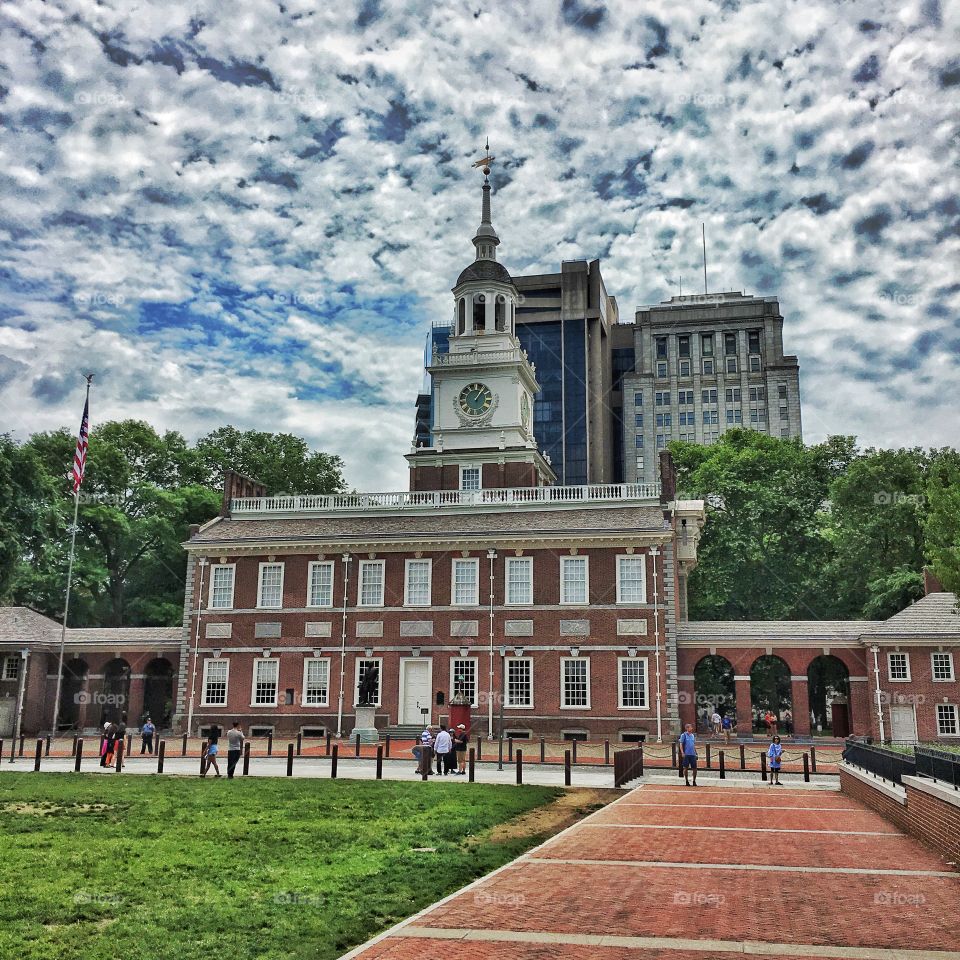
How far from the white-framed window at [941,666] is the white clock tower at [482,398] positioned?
21166 mm

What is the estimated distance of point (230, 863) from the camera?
12.9m

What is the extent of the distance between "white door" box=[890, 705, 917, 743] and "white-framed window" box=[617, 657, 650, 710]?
32.1 feet

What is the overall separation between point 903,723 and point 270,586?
27.9 metres

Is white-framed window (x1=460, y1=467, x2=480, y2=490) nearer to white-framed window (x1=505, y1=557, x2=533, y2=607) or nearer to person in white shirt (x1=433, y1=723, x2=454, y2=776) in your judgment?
white-framed window (x1=505, y1=557, x2=533, y2=607)

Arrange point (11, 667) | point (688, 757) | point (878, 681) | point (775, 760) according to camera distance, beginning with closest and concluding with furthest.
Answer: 1. point (688, 757)
2. point (775, 760)
3. point (878, 681)
4. point (11, 667)

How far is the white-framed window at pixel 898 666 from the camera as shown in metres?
40.5

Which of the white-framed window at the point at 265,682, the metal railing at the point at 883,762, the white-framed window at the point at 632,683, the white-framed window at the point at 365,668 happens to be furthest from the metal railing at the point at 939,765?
the white-framed window at the point at 265,682

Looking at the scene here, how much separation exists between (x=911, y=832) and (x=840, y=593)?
40.7 m

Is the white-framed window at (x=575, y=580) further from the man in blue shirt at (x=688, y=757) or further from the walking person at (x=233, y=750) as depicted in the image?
the walking person at (x=233, y=750)

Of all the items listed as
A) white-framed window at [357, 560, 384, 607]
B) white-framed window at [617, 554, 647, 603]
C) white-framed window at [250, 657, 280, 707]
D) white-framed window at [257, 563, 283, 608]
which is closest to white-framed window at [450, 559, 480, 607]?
white-framed window at [357, 560, 384, 607]

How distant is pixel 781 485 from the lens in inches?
2379

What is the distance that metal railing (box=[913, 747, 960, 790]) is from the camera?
46.9 ft

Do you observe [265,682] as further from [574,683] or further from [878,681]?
[878,681]

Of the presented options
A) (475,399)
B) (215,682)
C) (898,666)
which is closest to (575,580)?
(898,666)
